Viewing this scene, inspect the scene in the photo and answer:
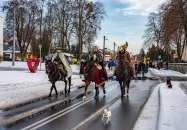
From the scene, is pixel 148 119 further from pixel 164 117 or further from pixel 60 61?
pixel 60 61

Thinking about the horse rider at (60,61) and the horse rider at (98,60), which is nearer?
the horse rider at (98,60)

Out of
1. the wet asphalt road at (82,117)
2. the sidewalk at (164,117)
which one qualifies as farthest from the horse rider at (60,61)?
the sidewalk at (164,117)

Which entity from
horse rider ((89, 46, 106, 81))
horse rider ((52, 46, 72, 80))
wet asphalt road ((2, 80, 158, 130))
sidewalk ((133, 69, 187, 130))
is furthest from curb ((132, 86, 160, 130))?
horse rider ((52, 46, 72, 80))

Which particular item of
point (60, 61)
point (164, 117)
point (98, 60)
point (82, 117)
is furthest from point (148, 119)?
point (60, 61)

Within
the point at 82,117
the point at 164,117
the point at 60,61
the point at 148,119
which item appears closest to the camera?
the point at 164,117

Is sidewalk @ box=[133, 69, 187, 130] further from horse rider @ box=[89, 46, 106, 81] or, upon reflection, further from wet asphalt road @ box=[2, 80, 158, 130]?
horse rider @ box=[89, 46, 106, 81]

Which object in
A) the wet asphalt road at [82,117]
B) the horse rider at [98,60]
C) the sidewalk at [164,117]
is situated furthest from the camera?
the horse rider at [98,60]

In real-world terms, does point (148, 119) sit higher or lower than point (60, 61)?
lower

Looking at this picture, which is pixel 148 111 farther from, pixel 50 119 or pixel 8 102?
pixel 8 102

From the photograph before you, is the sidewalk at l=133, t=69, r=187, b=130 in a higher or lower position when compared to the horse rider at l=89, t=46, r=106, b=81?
lower

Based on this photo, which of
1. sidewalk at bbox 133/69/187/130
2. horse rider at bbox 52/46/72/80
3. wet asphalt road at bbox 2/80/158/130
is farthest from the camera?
horse rider at bbox 52/46/72/80

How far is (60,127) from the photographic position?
26.2ft

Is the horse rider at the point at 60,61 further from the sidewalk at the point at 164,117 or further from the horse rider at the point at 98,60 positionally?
the sidewalk at the point at 164,117

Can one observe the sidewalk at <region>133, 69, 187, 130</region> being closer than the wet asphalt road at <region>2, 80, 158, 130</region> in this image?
Yes
